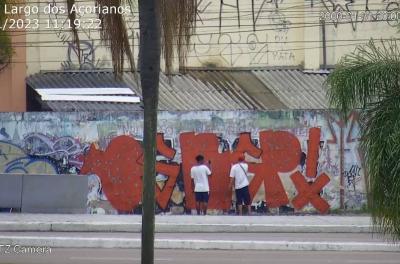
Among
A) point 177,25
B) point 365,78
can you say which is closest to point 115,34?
point 177,25

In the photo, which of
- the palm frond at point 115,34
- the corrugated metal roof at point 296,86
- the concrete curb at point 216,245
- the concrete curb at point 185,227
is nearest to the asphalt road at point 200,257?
the concrete curb at point 216,245

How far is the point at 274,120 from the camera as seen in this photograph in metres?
20.6

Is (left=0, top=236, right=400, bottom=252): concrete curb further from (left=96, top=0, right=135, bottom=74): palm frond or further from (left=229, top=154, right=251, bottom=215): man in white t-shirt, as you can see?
(left=96, top=0, right=135, bottom=74): palm frond

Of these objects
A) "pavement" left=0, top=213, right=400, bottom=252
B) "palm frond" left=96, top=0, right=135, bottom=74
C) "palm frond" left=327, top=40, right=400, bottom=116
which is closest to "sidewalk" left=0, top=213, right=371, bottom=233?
"pavement" left=0, top=213, right=400, bottom=252

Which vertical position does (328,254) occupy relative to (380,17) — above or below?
below

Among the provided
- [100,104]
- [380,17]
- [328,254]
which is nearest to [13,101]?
[100,104]

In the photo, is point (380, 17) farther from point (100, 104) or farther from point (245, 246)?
point (245, 246)

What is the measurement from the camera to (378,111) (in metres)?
7.35

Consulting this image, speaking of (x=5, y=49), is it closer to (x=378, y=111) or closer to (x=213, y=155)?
(x=213, y=155)

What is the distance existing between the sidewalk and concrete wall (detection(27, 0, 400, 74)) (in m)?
8.52

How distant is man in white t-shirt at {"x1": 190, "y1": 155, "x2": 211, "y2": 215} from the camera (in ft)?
65.3

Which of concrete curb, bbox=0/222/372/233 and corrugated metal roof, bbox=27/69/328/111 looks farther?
corrugated metal roof, bbox=27/69/328/111

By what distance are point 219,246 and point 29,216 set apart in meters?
6.72

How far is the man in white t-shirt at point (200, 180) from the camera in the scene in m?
19.9
